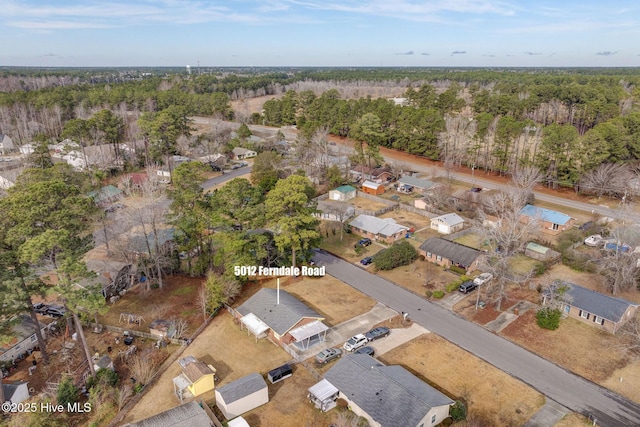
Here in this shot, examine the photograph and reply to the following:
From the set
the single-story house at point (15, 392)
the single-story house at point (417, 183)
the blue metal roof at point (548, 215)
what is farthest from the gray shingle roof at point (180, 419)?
the single-story house at point (417, 183)

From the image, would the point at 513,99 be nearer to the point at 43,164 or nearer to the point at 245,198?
the point at 245,198

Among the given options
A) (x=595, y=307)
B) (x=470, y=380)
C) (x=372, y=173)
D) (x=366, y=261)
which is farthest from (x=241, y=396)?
(x=372, y=173)

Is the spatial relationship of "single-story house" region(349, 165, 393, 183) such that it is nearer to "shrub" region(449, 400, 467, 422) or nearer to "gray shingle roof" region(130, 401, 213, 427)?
"shrub" region(449, 400, 467, 422)

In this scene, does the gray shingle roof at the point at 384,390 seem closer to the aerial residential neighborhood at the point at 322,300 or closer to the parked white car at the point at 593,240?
the aerial residential neighborhood at the point at 322,300

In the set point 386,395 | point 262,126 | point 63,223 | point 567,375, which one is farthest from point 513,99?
point 63,223

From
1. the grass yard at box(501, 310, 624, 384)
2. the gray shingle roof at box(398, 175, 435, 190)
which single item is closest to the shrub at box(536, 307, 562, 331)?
the grass yard at box(501, 310, 624, 384)

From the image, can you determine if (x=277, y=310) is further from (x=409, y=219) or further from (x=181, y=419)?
(x=409, y=219)

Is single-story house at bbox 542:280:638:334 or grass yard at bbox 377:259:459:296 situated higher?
single-story house at bbox 542:280:638:334
